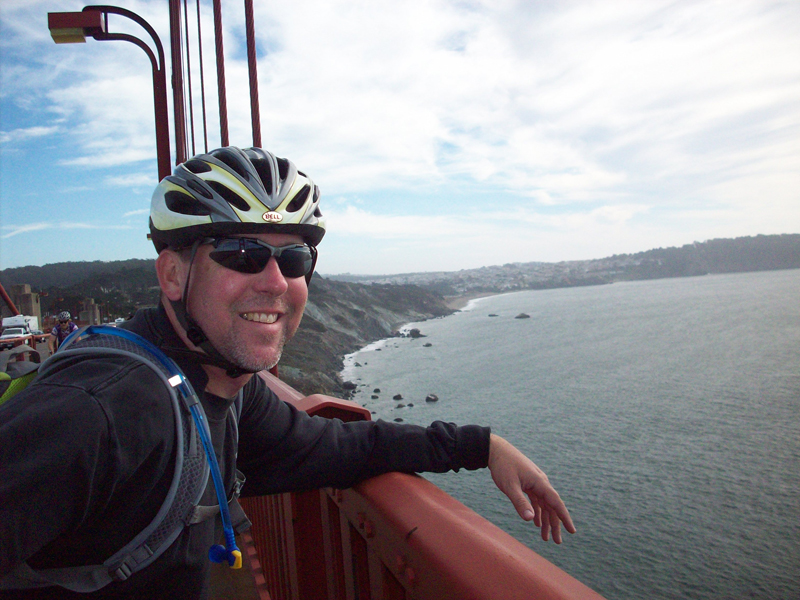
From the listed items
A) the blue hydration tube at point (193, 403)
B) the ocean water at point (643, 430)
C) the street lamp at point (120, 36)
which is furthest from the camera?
the ocean water at point (643, 430)

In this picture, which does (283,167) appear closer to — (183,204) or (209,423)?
(183,204)

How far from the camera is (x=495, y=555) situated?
110 centimetres

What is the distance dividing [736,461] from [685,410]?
8.30 metres

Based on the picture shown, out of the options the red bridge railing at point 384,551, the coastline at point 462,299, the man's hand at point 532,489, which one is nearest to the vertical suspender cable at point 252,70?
the red bridge railing at point 384,551

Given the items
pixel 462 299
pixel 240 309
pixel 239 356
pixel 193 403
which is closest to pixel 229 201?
pixel 240 309

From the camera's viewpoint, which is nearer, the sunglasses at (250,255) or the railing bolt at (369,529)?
the railing bolt at (369,529)

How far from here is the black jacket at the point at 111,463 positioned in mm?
1002

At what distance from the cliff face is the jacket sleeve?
46.2 metres

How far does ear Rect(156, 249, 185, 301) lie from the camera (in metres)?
1.71

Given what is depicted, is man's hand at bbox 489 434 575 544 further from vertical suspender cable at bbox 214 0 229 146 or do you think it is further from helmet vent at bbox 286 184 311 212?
vertical suspender cable at bbox 214 0 229 146

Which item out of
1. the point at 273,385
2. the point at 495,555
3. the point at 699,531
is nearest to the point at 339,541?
the point at 273,385

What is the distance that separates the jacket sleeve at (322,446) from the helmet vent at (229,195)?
2.09 feet

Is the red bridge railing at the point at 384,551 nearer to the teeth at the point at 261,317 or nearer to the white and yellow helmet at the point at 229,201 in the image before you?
the teeth at the point at 261,317

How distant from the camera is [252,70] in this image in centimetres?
466
